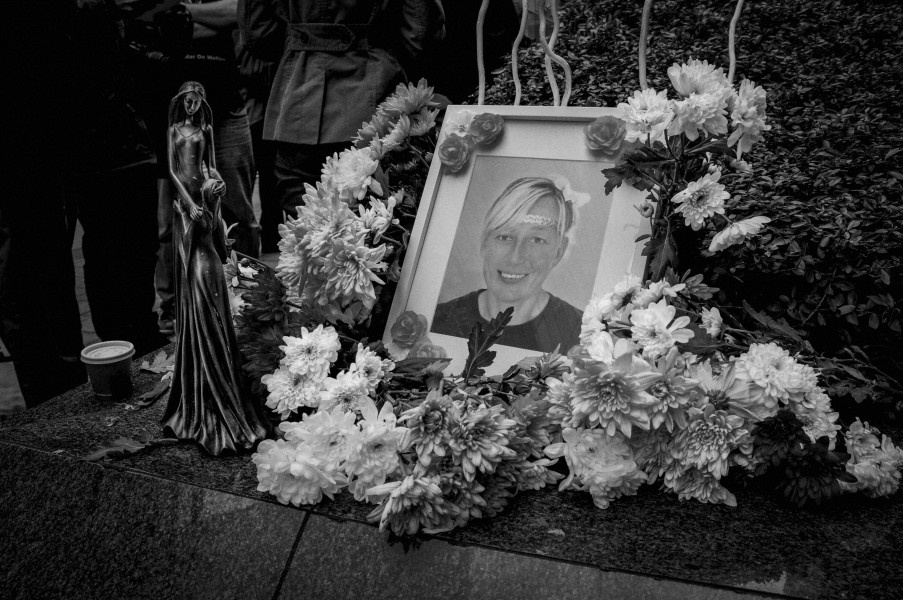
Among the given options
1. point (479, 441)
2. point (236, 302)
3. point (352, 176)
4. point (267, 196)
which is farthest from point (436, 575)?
point (267, 196)

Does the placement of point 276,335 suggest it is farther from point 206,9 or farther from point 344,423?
point 206,9

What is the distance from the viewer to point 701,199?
5.34 feet

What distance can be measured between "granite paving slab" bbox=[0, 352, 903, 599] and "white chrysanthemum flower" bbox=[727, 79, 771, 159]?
0.82 m

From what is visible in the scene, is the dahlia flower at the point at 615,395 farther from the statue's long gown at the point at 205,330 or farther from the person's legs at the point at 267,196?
the person's legs at the point at 267,196

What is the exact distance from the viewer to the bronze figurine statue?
168 centimetres

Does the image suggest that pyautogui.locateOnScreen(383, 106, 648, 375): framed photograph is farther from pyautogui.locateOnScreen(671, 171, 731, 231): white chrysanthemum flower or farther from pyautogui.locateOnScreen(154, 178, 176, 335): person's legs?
pyautogui.locateOnScreen(154, 178, 176, 335): person's legs

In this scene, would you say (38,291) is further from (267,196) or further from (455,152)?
(267,196)

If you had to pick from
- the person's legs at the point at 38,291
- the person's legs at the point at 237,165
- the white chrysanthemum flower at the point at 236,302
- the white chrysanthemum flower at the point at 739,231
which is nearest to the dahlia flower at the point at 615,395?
the white chrysanthemum flower at the point at 739,231

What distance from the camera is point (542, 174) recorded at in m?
1.87

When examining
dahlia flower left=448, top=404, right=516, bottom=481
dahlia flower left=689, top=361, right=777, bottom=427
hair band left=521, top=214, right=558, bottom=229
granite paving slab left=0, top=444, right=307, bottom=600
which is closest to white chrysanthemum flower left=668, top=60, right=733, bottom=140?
hair band left=521, top=214, right=558, bottom=229

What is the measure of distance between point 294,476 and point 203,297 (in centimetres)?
51

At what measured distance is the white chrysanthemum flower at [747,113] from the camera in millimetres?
1665

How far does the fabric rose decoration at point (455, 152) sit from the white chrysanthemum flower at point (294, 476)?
2.95 feet

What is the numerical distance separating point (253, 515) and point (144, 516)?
0.28 meters
